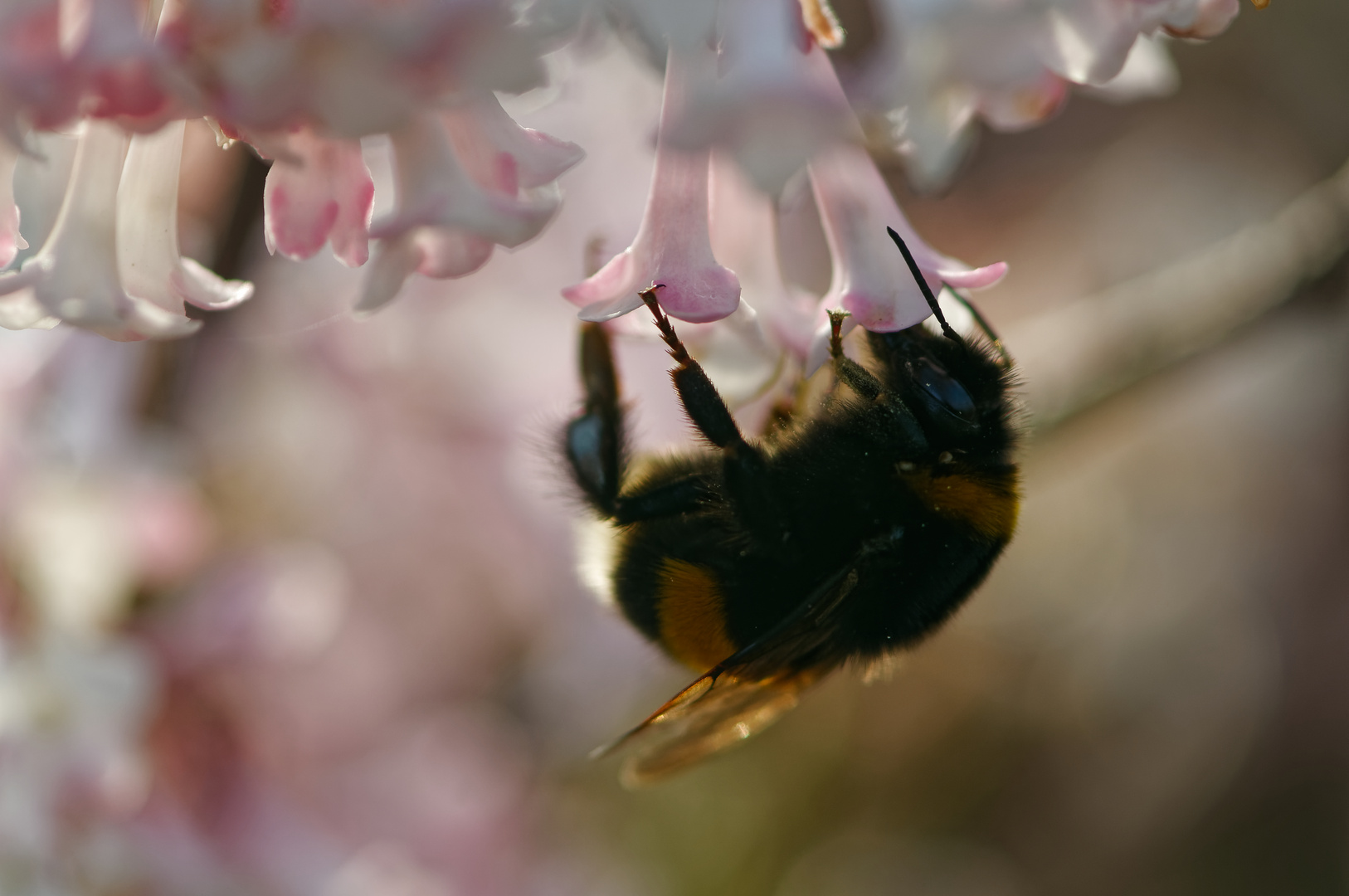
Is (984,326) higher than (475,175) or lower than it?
lower

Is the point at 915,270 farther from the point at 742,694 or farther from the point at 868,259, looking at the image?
the point at 742,694

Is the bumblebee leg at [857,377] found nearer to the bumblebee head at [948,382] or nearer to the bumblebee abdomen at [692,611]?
the bumblebee head at [948,382]

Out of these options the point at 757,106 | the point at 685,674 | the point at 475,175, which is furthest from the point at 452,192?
the point at 685,674

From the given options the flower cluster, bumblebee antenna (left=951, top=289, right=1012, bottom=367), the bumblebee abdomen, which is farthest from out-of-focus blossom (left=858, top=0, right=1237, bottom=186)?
the bumblebee abdomen

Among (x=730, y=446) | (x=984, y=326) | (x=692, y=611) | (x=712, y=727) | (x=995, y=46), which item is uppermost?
(x=995, y=46)

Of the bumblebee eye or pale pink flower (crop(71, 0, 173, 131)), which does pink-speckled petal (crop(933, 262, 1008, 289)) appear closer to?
the bumblebee eye

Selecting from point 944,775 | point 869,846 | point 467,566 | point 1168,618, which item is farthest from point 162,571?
point 1168,618

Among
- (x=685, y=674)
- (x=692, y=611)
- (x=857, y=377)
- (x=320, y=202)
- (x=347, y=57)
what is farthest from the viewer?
(x=685, y=674)
